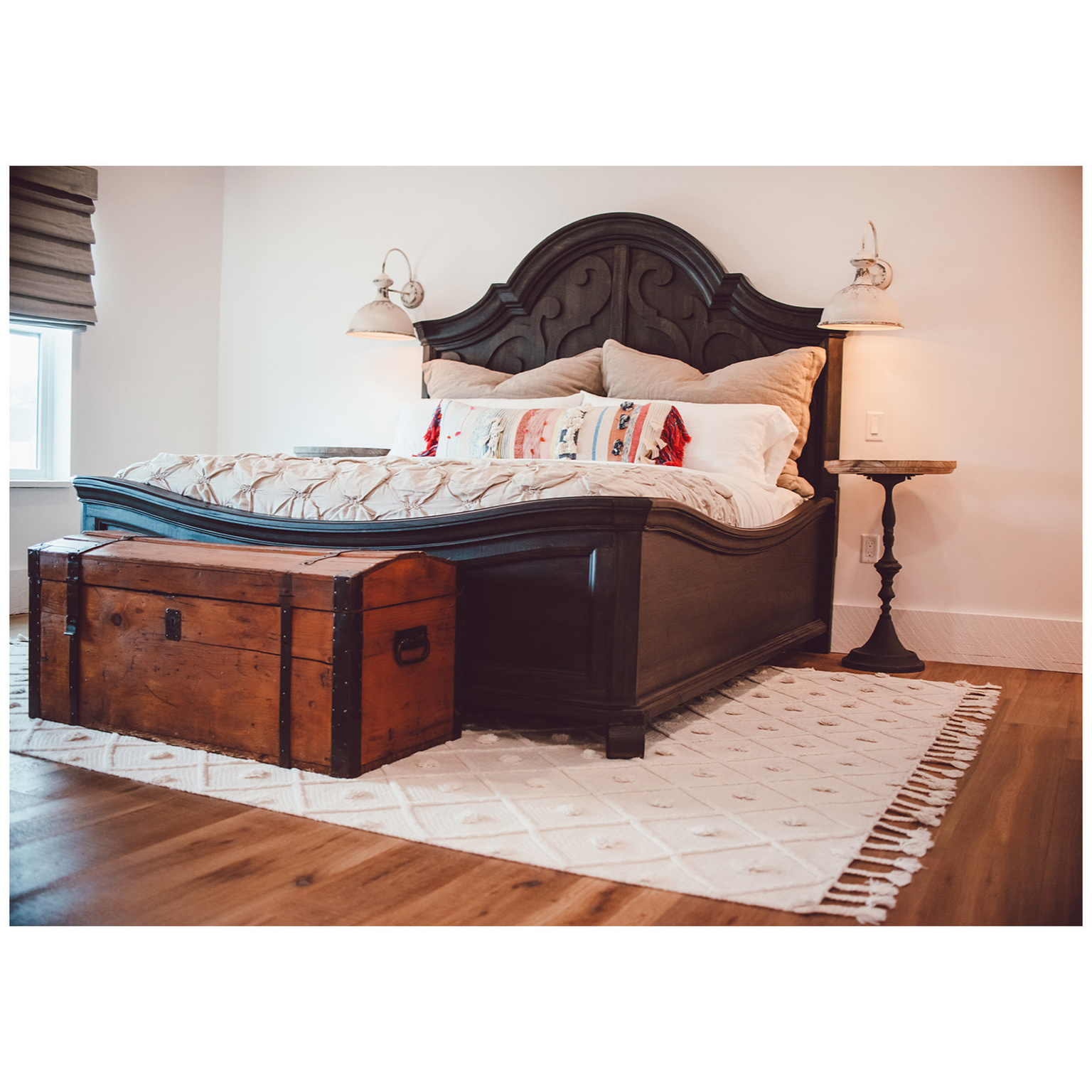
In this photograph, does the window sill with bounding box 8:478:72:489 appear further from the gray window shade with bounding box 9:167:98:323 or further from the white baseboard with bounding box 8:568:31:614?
the gray window shade with bounding box 9:167:98:323

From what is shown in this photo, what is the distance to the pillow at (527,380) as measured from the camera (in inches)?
160

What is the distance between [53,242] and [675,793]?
363cm

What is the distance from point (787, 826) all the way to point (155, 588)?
58.7 inches

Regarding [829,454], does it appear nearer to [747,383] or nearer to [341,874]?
[747,383]

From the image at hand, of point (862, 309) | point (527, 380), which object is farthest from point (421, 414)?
point (862, 309)

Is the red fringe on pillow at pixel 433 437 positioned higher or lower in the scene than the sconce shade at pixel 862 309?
lower

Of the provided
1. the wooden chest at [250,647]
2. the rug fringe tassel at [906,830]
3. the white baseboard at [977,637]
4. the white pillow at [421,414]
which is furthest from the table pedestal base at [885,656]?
the wooden chest at [250,647]

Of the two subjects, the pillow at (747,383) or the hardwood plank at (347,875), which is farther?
the pillow at (747,383)

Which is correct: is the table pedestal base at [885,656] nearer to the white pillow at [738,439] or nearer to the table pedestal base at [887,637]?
the table pedestal base at [887,637]

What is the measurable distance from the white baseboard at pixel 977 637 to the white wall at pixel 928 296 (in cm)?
3

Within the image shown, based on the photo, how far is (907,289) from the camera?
12.4 ft
